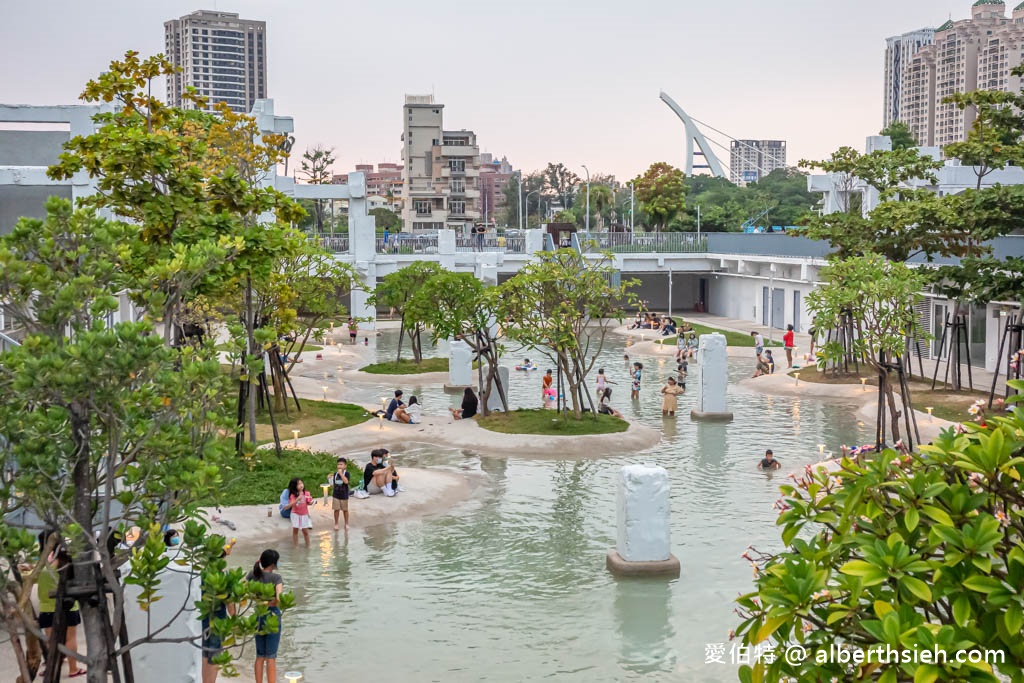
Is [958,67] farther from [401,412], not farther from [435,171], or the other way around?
[401,412]

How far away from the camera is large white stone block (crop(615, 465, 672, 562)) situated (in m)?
18.3

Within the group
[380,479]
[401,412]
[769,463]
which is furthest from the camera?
[401,412]

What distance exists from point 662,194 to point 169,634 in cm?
7522

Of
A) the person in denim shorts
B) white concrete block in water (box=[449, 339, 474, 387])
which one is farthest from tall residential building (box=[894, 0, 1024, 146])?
the person in denim shorts

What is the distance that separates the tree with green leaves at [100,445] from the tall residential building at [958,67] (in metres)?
139

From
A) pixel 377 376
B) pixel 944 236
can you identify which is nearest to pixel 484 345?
pixel 377 376

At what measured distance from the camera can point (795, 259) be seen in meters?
55.3

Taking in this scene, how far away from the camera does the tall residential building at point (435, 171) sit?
127750 mm

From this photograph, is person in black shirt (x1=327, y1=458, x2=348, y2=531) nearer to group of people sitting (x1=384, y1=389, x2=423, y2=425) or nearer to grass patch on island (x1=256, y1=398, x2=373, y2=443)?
grass patch on island (x1=256, y1=398, x2=373, y2=443)

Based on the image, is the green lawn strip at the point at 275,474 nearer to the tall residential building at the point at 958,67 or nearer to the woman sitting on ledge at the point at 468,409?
the woman sitting on ledge at the point at 468,409

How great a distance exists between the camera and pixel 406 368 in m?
43.7

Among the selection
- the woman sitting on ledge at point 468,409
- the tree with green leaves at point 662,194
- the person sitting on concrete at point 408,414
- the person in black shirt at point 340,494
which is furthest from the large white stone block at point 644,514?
the tree with green leaves at point 662,194

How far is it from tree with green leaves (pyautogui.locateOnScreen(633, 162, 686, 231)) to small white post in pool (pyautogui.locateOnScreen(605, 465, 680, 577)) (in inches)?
2660

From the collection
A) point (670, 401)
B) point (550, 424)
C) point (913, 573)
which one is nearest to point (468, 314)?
point (550, 424)
